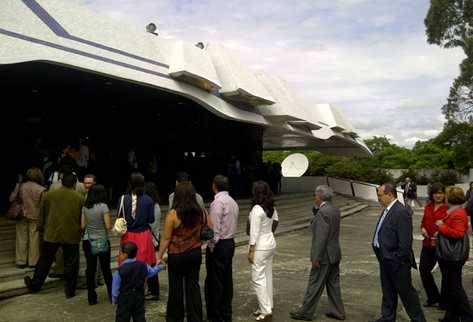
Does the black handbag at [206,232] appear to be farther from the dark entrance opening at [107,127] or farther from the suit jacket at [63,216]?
the dark entrance opening at [107,127]

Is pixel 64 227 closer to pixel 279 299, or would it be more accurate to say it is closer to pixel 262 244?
pixel 262 244

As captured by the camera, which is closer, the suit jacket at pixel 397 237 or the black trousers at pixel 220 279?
the suit jacket at pixel 397 237

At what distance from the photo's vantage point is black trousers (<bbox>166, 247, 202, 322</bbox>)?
5035 millimetres

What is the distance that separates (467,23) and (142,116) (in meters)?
18.6

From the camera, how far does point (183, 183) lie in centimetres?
527

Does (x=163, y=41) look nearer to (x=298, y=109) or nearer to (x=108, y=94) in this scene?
(x=108, y=94)

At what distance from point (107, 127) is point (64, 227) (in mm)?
10707

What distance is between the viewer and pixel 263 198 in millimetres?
5590

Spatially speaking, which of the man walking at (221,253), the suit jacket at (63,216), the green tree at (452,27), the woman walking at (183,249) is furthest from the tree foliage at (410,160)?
the woman walking at (183,249)

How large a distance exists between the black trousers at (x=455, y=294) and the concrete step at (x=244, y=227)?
5250 millimetres

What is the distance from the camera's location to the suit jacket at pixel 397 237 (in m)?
5.12

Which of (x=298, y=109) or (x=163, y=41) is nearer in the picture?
(x=163, y=41)

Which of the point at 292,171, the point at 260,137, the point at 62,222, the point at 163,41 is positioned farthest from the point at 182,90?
the point at 292,171

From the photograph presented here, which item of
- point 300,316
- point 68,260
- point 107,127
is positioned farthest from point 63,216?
point 107,127
